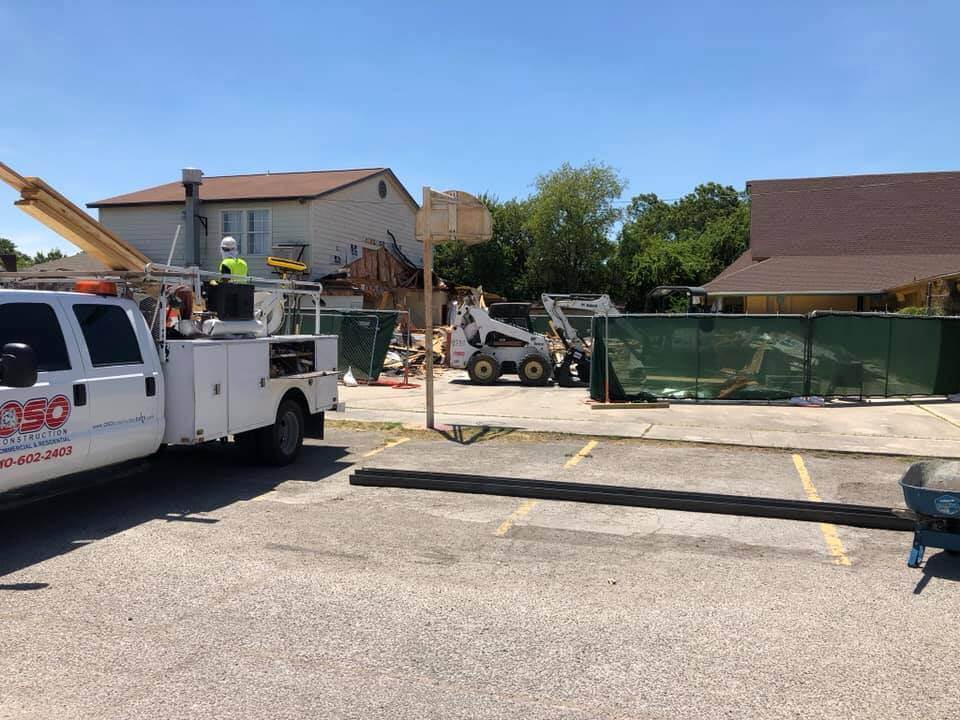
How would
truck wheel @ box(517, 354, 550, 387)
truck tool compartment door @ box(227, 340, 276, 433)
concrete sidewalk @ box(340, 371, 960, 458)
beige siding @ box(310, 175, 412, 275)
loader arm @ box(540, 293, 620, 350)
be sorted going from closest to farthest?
truck tool compartment door @ box(227, 340, 276, 433)
concrete sidewalk @ box(340, 371, 960, 458)
loader arm @ box(540, 293, 620, 350)
truck wheel @ box(517, 354, 550, 387)
beige siding @ box(310, 175, 412, 275)

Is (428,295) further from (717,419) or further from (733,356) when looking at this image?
(733,356)

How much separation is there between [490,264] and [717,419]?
34762 millimetres

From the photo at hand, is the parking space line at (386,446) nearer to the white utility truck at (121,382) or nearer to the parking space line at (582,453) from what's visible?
the white utility truck at (121,382)

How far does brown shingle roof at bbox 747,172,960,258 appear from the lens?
32.7 meters

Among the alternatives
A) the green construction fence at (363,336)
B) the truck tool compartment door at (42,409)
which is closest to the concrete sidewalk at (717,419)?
the green construction fence at (363,336)

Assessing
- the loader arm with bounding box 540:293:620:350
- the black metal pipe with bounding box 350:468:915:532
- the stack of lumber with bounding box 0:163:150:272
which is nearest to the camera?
the black metal pipe with bounding box 350:468:915:532

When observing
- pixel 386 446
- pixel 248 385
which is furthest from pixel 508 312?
pixel 248 385

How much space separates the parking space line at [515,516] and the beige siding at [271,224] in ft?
75.1

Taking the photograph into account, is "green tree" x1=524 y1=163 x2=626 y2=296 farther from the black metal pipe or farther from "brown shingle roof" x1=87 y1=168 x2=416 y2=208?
the black metal pipe

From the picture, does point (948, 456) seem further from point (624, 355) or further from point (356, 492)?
point (356, 492)

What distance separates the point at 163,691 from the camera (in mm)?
3969

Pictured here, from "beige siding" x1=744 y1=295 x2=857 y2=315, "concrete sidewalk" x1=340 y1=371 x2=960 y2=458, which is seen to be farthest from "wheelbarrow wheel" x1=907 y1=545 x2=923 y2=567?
"beige siding" x1=744 y1=295 x2=857 y2=315

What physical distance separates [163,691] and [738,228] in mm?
51172

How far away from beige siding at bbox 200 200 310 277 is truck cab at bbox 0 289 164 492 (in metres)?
22.3
